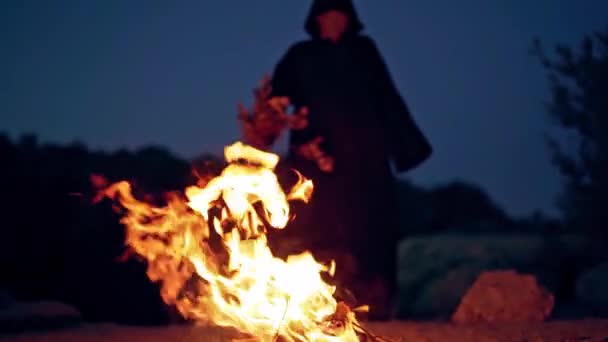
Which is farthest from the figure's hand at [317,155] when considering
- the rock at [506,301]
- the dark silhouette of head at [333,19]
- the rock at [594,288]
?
the rock at [594,288]

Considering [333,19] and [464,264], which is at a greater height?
[333,19]

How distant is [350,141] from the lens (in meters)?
7.30

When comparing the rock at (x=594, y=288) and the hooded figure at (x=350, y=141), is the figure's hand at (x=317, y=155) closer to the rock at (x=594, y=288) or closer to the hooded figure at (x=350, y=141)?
the hooded figure at (x=350, y=141)

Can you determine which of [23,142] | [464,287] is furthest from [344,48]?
[23,142]

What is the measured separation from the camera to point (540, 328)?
5598 millimetres

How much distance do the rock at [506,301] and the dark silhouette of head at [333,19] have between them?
2547mm

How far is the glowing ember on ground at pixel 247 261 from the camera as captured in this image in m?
4.33

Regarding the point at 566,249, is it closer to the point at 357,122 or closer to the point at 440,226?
the point at 357,122

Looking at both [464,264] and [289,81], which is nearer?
[289,81]

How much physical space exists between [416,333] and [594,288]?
532 cm

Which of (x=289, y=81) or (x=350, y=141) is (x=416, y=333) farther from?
(x=289, y=81)

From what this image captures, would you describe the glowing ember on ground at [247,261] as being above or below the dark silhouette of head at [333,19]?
below

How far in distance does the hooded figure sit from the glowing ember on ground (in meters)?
2.66

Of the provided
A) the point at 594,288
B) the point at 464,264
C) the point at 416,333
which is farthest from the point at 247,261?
the point at 464,264
